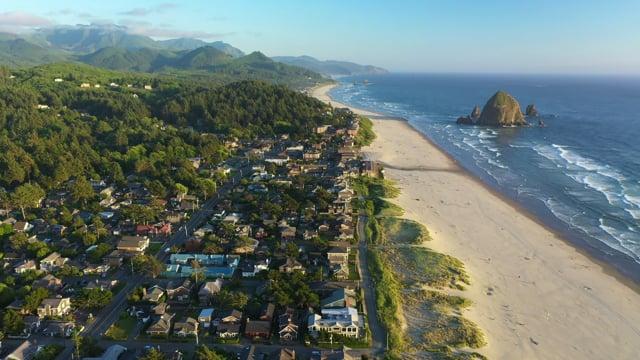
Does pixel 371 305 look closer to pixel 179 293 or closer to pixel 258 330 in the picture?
pixel 258 330

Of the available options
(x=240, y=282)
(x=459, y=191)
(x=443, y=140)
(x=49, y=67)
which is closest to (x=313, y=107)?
(x=443, y=140)

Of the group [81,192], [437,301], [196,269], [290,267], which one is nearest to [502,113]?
[437,301]

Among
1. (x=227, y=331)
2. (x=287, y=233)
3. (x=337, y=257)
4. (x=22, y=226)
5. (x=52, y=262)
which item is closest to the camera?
(x=227, y=331)

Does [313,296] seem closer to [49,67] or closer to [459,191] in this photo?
[459,191]

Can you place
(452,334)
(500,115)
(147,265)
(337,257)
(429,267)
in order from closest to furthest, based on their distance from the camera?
(452,334)
(147,265)
(429,267)
(337,257)
(500,115)

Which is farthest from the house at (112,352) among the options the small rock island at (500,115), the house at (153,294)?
the small rock island at (500,115)

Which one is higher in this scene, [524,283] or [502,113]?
[502,113]

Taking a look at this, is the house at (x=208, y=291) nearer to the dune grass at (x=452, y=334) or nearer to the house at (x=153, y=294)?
the house at (x=153, y=294)

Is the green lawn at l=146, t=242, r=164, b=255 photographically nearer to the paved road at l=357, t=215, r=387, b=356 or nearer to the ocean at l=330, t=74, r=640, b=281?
the paved road at l=357, t=215, r=387, b=356
